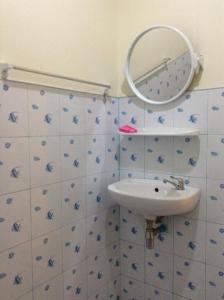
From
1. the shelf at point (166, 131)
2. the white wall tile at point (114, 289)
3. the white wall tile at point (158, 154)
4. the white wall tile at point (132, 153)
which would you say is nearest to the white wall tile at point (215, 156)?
the shelf at point (166, 131)

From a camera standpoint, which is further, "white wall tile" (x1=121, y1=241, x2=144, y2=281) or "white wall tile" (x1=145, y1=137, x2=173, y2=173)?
"white wall tile" (x1=121, y1=241, x2=144, y2=281)

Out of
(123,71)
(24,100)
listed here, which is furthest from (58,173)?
(123,71)

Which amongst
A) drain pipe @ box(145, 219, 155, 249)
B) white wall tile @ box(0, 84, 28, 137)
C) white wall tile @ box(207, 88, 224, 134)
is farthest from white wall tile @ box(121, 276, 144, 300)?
white wall tile @ box(0, 84, 28, 137)

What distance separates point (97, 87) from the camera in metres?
1.70

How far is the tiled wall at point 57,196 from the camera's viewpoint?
124 cm

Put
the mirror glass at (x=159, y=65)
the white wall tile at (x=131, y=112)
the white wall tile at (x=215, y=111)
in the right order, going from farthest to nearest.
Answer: the white wall tile at (x=131, y=112) < the mirror glass at (x=159, y=65) < the white wall tile at (x=215, y=111)

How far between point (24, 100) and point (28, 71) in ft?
0.44

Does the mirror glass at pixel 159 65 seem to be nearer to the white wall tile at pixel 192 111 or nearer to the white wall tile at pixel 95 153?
the white wall tile at pixel 192 111

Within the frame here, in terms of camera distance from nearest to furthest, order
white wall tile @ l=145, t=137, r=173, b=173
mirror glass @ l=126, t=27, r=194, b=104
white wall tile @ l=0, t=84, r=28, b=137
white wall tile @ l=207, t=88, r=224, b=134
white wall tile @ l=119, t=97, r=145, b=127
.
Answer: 1. white wall tile @ l=0, t=84, r=28, b=137
2. white wall tile @ l=207, t=88, r=224, b=134
3. mirror glass @ l=126, t=27, r=194, b=104
4. white wall tile @ l=145, t=137, r=173, b=173
5. white wall tile @ l=119, t=97, r=145, b=127

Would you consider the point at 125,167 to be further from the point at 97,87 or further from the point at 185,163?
the point at 97,87

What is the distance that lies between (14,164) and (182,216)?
3.37 feet

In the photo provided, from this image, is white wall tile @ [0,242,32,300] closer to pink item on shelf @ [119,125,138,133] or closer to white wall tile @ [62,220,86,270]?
white wall tile @ [62,220,86,270]

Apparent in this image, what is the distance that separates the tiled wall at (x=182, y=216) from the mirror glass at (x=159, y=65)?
80 mm

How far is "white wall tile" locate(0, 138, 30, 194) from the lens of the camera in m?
1.20
